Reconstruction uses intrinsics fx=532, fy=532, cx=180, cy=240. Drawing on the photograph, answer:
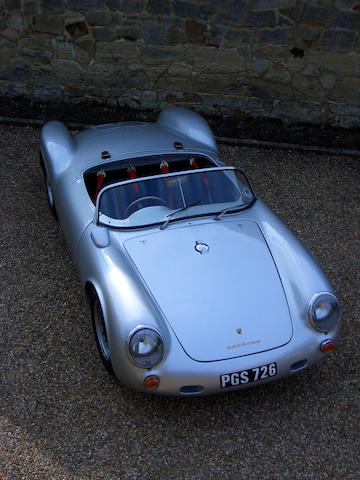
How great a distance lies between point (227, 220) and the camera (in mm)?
4199

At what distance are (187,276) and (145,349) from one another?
0.67m

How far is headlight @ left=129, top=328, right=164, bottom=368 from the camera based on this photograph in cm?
331

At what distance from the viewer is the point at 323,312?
359cm

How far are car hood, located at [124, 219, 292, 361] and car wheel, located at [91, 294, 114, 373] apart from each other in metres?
0.41

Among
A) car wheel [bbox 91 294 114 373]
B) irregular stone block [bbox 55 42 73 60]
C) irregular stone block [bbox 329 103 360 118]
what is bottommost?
car wheel [bbox 91 294 114 373]

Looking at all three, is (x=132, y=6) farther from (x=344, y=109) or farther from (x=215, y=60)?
(x=344, y=109)

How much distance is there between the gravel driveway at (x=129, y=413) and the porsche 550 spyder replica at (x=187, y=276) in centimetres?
36

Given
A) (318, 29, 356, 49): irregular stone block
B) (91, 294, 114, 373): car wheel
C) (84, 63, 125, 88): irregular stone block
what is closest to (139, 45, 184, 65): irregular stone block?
(84, 63, 125, 88): irregular stone block

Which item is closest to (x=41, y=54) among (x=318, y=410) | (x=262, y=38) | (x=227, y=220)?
(x=262, y=38)

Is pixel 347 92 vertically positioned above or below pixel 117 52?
below

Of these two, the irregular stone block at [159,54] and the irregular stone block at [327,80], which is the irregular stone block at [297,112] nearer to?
the irregular stone block at [327,80]

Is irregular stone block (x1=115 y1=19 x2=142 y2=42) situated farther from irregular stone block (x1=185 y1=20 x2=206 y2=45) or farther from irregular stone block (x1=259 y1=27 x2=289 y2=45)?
irregular stone block (x1=259 y1=27 x2=289 y2=45)

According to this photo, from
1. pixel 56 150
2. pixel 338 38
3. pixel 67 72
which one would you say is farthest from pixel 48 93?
pixel 338 38

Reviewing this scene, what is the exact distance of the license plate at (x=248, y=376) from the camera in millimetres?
3320
